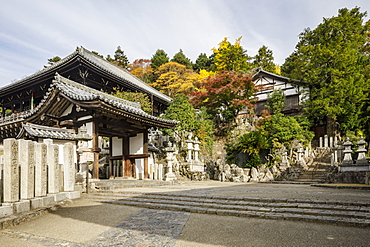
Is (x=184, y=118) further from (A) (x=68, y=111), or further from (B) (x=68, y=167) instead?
(B) (x=68, y=167)

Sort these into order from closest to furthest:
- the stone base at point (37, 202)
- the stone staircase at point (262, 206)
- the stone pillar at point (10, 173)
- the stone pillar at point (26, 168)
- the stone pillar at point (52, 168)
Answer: the stone staircase at point (262, 206), the stone pillar at point (10, 173), the stone pillar at point (26, 168), the stone base at point (37, 202), the stone pillar at point (52, 168)

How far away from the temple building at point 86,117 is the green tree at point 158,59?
20.9 metres

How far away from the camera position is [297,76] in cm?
2681

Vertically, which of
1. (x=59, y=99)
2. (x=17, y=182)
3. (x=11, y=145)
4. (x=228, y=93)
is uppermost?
(x=228, y=93)

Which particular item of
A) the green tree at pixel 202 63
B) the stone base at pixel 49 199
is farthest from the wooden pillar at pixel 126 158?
the green tree at pixel 202 63

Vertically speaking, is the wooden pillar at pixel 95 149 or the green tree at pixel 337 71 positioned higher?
the green tree at pixel 337 71

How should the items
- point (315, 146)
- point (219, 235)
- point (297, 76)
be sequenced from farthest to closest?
point (297, 76), point (315, 146), point (219, 235)

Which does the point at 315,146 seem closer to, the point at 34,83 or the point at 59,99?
the point at 59,99

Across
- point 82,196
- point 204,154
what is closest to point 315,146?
point 204,154

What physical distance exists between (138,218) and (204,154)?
1502cm

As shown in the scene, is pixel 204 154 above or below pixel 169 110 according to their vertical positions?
below

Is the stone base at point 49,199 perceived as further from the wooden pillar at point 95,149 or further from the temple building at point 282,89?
the temple building at point 282,89

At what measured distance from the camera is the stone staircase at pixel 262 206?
5.20 m

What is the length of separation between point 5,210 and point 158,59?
1518 inches
